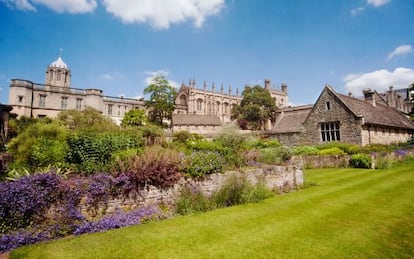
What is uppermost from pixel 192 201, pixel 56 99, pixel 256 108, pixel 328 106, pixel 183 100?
pixel 183 100

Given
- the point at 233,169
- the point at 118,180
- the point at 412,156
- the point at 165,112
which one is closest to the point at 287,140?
the point at 412,156

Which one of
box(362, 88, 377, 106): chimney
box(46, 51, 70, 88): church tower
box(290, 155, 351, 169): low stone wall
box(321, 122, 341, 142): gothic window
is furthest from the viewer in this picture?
box(46, 51, 70, 88): church tower

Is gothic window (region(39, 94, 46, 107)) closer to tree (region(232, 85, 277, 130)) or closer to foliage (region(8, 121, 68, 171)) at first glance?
tree (region(232, 85, 277, 130))

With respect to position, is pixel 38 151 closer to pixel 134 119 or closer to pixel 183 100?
pixel 134 119

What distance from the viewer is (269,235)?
5.03 metres

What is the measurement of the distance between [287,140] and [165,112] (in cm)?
3247

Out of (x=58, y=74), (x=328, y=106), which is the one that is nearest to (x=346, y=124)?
(x=328, y=106)

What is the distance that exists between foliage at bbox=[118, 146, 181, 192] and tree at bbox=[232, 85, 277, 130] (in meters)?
46.6

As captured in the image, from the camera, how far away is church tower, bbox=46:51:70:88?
57.9 meters

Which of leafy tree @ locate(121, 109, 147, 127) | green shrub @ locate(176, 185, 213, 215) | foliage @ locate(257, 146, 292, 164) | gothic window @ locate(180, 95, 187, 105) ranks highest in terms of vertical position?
gothic window @ locate(180, 95, 187, 105)

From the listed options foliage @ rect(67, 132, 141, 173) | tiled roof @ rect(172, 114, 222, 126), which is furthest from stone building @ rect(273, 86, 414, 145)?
tiled roof @ rect(172, 114, 222, 126)

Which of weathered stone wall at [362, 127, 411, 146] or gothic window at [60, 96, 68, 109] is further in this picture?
gothic window at [60, 96, 68, 109]

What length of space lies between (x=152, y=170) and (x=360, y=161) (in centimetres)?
1535

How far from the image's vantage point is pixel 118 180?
21.7 feet
